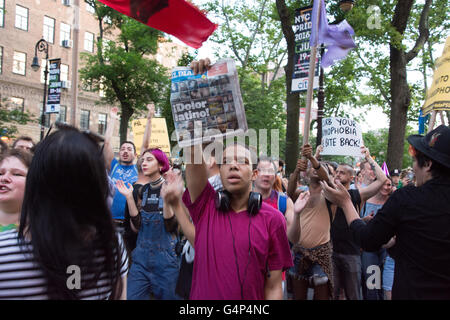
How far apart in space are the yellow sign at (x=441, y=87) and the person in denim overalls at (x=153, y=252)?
3.48 meters

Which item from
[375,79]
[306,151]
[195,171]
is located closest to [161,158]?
[306,151]

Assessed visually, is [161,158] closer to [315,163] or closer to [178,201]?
[315,163]

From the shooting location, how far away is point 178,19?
4410 mm

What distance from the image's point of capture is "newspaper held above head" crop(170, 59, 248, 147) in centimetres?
239

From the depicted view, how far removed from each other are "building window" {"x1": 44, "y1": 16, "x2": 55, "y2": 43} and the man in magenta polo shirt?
129 ft

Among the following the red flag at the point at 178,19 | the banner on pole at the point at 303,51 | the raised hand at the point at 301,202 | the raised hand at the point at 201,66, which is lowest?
the raised hand at the point at 301,202

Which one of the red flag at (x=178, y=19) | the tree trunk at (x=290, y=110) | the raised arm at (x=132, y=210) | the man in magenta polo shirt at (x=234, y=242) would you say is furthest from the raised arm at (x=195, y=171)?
the tree trunk at (x=290, y=110)

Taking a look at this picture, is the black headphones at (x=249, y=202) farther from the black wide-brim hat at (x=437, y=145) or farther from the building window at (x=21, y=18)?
the building window at (x=21, y=18)

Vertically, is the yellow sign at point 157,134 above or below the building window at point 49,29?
below

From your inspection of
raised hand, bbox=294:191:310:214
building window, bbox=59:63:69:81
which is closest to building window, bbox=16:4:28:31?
building window, bbox=59:63:69:81

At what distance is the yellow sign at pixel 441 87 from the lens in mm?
4867

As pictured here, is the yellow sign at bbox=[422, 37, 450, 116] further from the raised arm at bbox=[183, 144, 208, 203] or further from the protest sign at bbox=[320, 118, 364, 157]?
the raised arm at bbox=[183, 144, 208, 203]

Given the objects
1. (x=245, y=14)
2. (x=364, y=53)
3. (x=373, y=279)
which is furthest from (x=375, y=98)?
(x=373, y=279)

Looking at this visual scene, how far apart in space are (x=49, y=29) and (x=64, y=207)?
4069 cm
